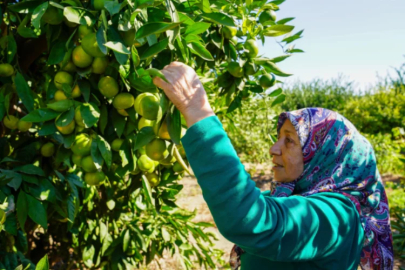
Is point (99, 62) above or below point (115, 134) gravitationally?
above

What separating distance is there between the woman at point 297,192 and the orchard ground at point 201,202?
2.15 meters

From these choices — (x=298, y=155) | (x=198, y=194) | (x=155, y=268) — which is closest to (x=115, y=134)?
(x=298, y=155)

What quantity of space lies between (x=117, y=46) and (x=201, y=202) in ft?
19.0

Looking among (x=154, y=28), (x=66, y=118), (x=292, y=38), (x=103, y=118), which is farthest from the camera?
(x=292, y=38)

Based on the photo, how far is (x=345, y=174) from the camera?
1478 millimetres

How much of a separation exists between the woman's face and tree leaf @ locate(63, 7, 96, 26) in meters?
0.89

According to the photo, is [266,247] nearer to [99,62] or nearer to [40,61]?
[99,62]

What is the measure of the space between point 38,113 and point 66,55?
0.19 meters

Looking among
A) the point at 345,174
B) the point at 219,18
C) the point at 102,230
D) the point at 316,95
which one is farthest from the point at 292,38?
the point at 316,95

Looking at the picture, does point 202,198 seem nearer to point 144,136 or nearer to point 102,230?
point 102,230

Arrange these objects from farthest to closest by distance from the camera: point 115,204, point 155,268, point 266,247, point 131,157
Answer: point 155,268
point 115,204
point 131,157
point 266,247

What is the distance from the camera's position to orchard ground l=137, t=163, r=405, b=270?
409 cm

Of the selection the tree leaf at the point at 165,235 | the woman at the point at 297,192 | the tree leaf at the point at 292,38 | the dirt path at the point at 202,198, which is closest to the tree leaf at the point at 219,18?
the woman at the point at 297,192

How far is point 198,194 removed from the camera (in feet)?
23.4
